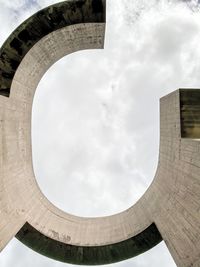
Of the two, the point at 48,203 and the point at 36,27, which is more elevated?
the point at 36,27

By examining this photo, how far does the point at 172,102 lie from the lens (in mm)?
10242

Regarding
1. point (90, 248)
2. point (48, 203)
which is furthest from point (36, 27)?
point (90, 248)

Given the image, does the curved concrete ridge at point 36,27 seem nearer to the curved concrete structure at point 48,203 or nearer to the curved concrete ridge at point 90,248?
the curved concrete structure at point 48,203

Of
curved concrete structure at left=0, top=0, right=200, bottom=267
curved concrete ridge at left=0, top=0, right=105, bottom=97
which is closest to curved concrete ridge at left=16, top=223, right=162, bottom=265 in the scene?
curved concrete structure at left=0, top=0, right=200, bottom=267

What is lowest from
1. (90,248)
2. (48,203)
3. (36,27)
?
(90,248)

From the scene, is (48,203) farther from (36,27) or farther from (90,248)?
(36,27)

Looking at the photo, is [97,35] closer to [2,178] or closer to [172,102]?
[172,102]

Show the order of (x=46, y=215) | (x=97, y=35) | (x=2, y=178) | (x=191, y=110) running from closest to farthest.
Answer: (x=2, y=178) < (x=191, y=110) < (x=97, y=35) < (x=46, y=215)

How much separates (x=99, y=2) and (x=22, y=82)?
385 centimetres

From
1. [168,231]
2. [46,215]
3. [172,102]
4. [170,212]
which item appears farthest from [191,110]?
[46,215]

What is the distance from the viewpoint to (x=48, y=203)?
12852 mm

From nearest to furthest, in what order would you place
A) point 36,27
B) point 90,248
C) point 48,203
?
point 36,27, point 90,248, point 48,203

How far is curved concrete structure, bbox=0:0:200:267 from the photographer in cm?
863

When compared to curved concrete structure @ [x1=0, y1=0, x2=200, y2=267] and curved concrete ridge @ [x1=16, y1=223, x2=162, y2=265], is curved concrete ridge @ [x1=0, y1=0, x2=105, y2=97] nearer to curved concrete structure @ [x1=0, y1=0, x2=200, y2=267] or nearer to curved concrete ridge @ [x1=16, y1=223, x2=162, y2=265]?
curved concrete structure @ [x1=0, y1=0, x2=200, y2=267]
